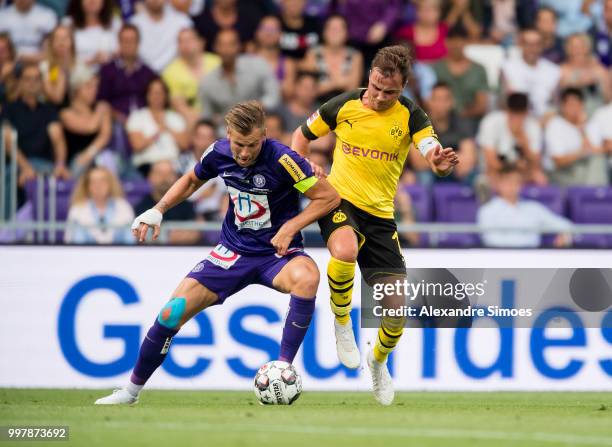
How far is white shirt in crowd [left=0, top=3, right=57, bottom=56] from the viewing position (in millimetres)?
16938

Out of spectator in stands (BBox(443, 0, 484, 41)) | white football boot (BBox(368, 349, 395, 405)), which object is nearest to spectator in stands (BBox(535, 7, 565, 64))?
spectator in stands (BBox(443, 0, 484, 41))

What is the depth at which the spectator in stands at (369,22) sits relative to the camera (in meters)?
17.0

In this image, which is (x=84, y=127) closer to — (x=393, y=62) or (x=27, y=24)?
(x=27, y=24)

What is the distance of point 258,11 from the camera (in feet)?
56.7

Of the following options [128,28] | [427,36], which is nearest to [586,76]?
[427,36]

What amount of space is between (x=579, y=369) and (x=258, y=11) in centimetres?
718

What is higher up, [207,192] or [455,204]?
[207,192]

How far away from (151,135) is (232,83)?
1.30m

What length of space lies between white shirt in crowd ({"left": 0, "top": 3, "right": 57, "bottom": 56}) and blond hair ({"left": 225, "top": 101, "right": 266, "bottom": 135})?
8.32 m

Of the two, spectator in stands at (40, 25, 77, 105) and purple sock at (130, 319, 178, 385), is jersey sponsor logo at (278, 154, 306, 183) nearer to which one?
purple sock at (130, 319, 178, 385)

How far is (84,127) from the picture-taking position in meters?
15.8

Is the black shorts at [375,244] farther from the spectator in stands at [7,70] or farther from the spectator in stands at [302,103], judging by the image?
the spectator in stands at [7,70]

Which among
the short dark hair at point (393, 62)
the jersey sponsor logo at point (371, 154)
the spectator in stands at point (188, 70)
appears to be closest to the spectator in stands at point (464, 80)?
the spectator in stands at point (188, 70)

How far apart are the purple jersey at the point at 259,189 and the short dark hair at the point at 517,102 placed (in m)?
7.01
